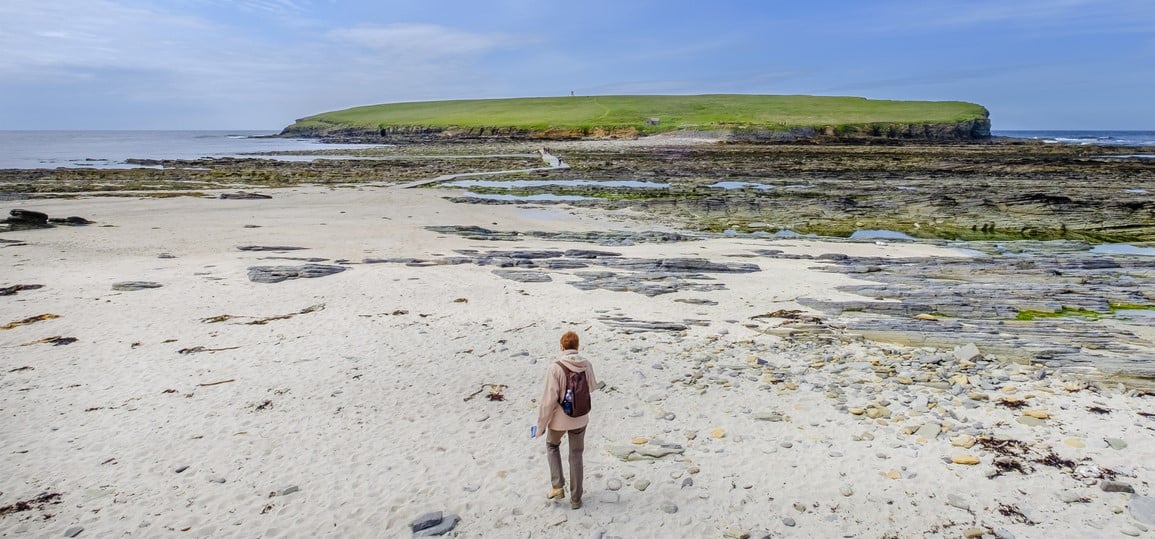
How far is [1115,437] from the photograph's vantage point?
8.88 metres

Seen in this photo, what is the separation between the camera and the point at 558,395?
689cm

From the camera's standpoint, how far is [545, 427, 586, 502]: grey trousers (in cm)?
714

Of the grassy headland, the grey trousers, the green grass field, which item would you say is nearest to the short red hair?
the grey trousers

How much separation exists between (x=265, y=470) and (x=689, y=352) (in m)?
7.73

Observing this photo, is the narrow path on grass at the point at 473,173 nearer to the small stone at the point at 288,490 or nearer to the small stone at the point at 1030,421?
the small stone at the point at 288,490

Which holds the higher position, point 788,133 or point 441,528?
point 788,133

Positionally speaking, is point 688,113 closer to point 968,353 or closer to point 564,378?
point 968,353

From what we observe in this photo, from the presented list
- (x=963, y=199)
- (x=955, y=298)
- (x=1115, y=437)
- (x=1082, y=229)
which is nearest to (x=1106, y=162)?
(x=963, y=199)

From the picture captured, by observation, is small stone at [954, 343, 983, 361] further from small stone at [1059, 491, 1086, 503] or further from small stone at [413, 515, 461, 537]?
small stone at [413, 515, 461, 537]

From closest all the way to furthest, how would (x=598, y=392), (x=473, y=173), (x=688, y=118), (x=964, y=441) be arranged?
1. (x=964, y=441)
2. (x=598, y=392)
3. (x=473, y=173)
4. (x=688, y=118)

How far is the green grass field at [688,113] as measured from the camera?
128 meters

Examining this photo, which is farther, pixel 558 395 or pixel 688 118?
pixel 688 118

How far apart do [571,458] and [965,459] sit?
5.16m

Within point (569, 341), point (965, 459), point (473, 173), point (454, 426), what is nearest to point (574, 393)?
point (569, 341)
